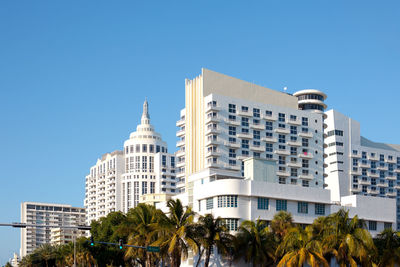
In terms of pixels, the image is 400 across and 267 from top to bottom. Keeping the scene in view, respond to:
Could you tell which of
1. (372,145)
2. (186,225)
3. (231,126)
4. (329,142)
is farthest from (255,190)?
(372,145)

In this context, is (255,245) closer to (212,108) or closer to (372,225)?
(372,225)

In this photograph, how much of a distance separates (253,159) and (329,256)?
2103cm

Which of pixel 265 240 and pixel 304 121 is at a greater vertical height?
pixel 304 121

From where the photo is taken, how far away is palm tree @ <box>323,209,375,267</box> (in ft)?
194

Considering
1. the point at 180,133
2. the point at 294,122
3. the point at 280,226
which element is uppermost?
the point at 294,122

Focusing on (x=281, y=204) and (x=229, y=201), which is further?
(x=281, y=204)

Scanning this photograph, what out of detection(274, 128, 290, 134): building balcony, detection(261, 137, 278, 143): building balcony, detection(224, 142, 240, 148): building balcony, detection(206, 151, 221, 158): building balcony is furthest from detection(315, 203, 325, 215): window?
detection(274, 128, 290, 134): building balcony

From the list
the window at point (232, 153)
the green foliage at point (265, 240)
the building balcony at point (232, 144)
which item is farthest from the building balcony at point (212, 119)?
the green foliage at point (265, 240)

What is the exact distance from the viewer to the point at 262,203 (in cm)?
7800

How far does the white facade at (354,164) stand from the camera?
5920 inches

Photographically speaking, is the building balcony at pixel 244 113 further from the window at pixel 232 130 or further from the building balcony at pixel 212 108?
the building balcony at pixel 212 108

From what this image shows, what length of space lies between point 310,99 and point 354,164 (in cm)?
2123

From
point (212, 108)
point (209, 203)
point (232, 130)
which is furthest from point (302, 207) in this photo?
point (232, 130)

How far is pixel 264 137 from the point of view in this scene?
12706 cm
